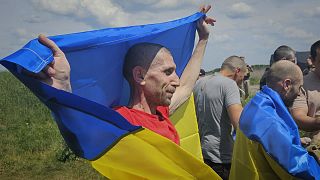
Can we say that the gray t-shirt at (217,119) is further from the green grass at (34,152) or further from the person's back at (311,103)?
the green grass at (34,152)

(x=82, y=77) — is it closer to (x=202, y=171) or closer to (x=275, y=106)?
(x=202, y=171)

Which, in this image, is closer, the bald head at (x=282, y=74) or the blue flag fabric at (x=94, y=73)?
the blue flag fabric at (x=94, y=73)

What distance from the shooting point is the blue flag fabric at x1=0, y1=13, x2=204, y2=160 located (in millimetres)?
2104

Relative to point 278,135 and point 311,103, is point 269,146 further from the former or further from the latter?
point 311,103

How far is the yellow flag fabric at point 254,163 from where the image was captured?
2557 millimetres

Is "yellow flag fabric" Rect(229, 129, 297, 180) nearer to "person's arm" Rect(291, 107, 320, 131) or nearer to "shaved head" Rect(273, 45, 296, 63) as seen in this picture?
"person's arm" Rect(291, 107, 320, 131)

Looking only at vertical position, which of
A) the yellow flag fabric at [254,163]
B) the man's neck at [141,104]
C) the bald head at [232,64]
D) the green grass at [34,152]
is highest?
the man's neck at [141,104]

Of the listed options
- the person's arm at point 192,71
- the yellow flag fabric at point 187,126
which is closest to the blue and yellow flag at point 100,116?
the person's arm at point 192,71

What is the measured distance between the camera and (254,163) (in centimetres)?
268

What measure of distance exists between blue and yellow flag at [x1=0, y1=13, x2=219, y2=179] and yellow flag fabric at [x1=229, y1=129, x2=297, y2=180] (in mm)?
334

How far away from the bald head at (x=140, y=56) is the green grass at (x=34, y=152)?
4786 mm

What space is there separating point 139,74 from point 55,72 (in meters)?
0.70

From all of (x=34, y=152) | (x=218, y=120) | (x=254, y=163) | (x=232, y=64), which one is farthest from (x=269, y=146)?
(x=34, y=152)

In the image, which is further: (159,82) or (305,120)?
(305,120)
